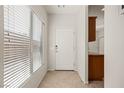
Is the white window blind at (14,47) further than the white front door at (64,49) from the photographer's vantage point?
No

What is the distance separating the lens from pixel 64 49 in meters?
7.01

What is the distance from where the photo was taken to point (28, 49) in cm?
326

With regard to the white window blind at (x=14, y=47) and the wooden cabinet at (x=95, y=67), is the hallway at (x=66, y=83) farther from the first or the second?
the white window blind at (x=14, y=47)

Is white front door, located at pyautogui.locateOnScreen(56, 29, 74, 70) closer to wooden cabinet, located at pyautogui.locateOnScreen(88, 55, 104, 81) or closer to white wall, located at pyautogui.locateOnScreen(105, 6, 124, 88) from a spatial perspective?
wooden cabinet, located at pyautogui.locateOnScreen(88, 55, 104, 81)

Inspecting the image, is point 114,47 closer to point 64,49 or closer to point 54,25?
point 64,49

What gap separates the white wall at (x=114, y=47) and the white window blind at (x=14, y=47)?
1.43 meters

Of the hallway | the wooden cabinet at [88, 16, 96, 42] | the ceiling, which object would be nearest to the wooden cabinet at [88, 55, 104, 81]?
the hallway

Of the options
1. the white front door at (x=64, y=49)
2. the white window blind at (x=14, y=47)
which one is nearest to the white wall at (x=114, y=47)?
the white window blind at (x=14, y=47)

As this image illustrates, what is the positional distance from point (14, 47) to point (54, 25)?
4.72 metres

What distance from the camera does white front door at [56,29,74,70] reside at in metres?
7.00

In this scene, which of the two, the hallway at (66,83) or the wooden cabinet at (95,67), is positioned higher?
the wooden cabinet at (95,67)

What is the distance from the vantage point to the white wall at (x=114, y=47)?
1.85 m

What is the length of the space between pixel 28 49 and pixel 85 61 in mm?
1832

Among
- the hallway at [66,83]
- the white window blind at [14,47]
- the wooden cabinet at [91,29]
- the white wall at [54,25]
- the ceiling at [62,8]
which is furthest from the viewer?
the white wall at [54,25]
